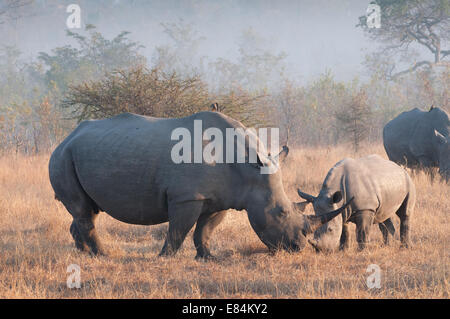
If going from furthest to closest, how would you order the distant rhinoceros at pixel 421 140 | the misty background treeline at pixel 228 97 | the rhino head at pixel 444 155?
the distant rhinoceros at pixel 421 140 < the rhino head at pixel 444 155 < the misty background treeline at pixel 228 97

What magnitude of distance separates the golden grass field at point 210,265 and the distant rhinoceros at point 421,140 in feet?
8.64

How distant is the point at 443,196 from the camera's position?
988 cm

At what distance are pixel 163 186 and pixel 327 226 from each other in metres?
1.99

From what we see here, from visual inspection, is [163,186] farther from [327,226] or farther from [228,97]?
[228,97]

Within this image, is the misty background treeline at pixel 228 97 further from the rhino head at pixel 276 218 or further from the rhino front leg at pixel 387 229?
the rhino head at pixel 276 218

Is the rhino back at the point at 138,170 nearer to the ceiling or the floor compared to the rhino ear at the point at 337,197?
nearer to the ceiling

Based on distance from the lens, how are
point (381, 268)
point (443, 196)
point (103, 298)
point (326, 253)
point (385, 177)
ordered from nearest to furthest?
point (103, 298), point (381, 268), point (326, 253), point (385, 177), point (443, 196)

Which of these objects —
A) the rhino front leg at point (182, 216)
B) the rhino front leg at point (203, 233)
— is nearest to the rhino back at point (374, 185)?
the rhino front leg at point (203, 233)

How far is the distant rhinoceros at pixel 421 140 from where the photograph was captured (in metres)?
11.3

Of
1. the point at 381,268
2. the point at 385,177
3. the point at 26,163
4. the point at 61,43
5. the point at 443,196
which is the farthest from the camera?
the point at 61,43

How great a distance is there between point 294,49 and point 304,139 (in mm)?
142021

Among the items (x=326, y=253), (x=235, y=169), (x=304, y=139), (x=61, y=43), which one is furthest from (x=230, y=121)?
(x=61, y=43)

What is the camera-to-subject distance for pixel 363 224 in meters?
6.59

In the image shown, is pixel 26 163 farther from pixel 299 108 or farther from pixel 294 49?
pixel 294 49
